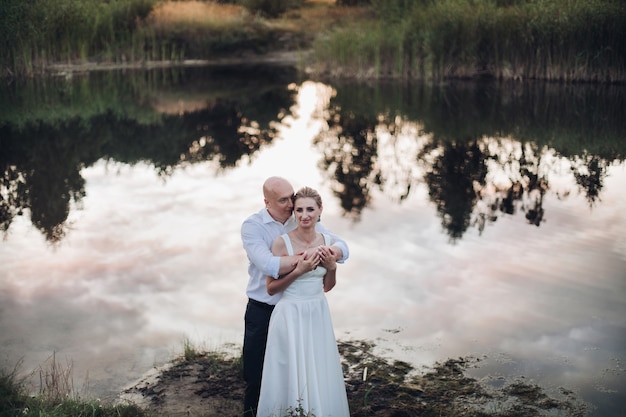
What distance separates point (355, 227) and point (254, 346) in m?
5.74

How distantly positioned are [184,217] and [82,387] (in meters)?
5.27

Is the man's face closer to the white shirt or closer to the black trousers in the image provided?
the white shirt

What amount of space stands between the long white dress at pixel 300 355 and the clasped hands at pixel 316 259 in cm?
7

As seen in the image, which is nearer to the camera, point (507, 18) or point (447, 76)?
point (507, 18)

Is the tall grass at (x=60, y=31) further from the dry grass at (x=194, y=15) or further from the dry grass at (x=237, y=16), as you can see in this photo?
the dry grass at (x=237, y=16)

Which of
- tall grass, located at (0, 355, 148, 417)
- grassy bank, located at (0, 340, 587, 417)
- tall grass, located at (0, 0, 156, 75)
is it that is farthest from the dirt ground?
tall grass, located at (0, 0, 156, 75)

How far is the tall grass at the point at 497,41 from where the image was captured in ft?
71.7

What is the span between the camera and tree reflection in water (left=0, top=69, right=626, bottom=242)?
38.7 feet

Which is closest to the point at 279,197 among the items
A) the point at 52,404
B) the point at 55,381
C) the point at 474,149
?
the point at 52,404

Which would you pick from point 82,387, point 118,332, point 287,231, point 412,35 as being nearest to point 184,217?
point 118,332

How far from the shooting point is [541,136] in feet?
52.4

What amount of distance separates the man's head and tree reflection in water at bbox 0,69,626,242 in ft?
18.1

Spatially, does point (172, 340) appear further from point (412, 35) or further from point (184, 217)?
point (412, 35)

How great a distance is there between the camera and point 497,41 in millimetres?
24234
